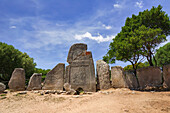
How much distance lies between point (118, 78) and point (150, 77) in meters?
2.57

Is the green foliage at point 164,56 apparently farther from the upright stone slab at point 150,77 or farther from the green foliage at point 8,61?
the green foliage at point 8,61

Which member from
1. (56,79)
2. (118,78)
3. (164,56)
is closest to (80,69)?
(56,79)

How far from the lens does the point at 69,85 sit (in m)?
9.38

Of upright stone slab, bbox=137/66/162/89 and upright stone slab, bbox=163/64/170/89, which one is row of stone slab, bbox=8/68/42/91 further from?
upright stone slab, bbox=163/64/170/89

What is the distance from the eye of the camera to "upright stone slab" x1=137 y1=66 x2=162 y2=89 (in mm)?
9594

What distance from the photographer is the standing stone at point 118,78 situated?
381 inches

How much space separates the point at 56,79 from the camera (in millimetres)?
10094

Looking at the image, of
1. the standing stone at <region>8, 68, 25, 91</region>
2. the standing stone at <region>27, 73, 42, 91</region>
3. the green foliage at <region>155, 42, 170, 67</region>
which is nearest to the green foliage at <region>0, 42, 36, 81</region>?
the standing stone at <region>8, 68, 25, 91</region>

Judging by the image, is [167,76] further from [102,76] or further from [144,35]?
[102,76]

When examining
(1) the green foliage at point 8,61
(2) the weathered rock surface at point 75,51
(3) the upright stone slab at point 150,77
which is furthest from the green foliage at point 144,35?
(1) the green foliage at point 8,61

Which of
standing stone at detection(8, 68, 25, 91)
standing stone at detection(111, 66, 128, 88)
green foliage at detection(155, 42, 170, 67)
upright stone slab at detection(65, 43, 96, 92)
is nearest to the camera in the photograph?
upright stone slab at detection(65, 43, 96, 92)

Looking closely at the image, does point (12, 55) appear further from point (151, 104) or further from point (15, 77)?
point (151, 104)

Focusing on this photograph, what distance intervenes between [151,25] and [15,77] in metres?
13.2

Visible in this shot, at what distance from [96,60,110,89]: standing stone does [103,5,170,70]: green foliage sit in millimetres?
2335
